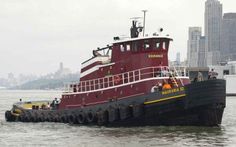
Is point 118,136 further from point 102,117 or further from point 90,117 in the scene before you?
point 90,117

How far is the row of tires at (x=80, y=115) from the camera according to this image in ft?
102

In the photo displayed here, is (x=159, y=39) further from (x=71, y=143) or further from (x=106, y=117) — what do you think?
(x=71, y=143)

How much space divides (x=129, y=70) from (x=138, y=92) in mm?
1892

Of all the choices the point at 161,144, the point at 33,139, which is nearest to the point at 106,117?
the point at 33,139

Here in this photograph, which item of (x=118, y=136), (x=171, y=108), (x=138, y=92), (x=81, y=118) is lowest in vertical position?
(x=118, y=136)

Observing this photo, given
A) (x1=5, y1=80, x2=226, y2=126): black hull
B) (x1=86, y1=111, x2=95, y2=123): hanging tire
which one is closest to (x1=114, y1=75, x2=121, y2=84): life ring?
(x1=5, y1=80, x2=226, y2=126): black hull

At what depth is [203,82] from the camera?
29406 millimetres

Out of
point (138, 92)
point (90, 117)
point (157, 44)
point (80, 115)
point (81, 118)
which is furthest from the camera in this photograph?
point (80, 115)

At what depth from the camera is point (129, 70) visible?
33.0 metres

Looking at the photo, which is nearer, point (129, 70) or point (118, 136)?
point (118, 136)

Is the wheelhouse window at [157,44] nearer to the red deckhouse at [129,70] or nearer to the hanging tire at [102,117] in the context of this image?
the red deckhouse at [129,70]

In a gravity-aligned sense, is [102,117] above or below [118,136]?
above

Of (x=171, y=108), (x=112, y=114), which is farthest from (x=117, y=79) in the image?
(x=171, y=108)

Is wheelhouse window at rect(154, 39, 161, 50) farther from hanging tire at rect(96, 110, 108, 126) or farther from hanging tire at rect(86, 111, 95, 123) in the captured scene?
hanging tire at rect(86, 111, 95, 123)
